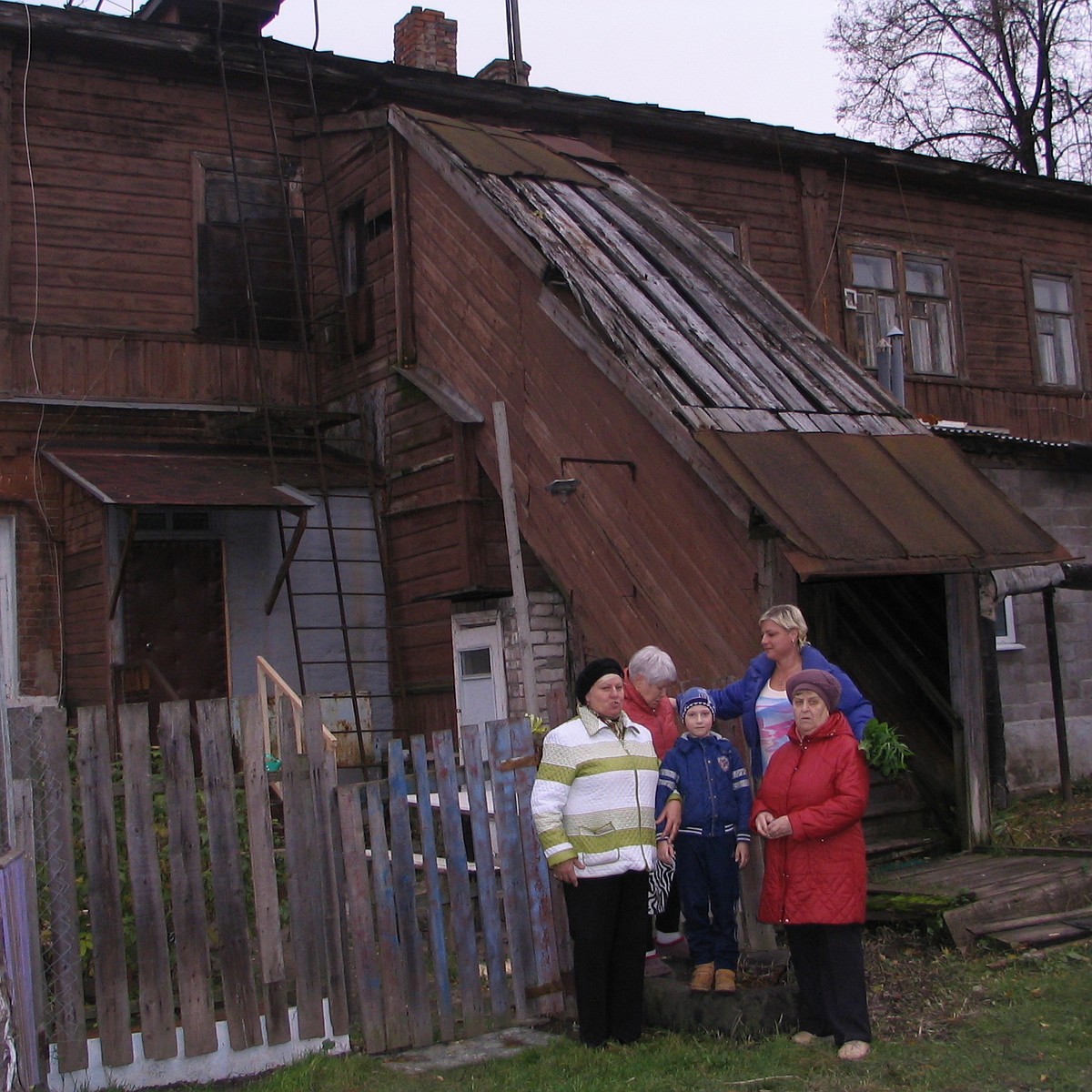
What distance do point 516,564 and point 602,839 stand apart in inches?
173

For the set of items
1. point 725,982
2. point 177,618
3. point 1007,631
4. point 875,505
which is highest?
point 875,505

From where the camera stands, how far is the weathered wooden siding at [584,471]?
8.65 metres

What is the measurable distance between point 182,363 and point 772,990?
9216 mm

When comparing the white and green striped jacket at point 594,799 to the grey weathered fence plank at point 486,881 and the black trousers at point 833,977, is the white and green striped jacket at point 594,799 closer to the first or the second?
the grey weathered fence plank at point 486,881

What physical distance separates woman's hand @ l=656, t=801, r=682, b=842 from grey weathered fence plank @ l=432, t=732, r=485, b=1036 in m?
0.86

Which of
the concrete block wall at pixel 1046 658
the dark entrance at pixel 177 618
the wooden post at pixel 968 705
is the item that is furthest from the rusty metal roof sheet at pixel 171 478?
the concrete block wall at pixel 1046 658

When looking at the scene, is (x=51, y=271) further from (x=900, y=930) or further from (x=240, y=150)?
(x=900, y=930)

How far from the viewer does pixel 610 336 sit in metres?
9.28

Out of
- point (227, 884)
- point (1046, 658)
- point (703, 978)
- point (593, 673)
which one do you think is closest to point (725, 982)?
point (703, 978)

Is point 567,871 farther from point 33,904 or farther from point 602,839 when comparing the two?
point 33,904

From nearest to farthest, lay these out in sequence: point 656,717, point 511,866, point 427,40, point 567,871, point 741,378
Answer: point 567,871
point 511,866
point 656,717
point 741,378
point 427,40

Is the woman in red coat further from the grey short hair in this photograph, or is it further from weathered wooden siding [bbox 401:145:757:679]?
weathered wooden siding [bbox 401:145:757:679]

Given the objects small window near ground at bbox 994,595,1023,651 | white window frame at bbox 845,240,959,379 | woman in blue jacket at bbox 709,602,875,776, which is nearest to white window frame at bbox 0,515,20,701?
woman in blue jacket at bbox 709,602,875,776

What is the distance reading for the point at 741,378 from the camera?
952 cm
